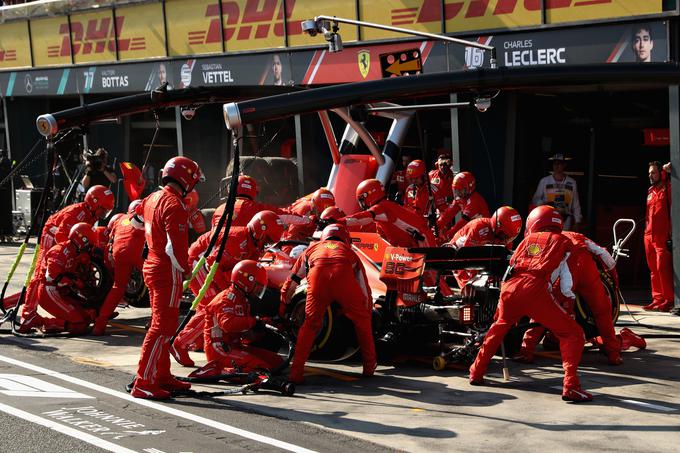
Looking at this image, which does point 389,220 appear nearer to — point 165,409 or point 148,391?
point 148,391

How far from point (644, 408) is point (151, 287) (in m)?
4.24

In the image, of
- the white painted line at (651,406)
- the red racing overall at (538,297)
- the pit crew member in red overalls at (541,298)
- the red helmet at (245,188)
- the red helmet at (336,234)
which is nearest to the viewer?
the white painted line at (651,406)

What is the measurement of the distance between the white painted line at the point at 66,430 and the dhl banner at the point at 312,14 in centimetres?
1049

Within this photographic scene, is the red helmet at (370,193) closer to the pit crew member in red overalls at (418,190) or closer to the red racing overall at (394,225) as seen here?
the red racing overall at (394,225)

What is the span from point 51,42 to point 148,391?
1756cm

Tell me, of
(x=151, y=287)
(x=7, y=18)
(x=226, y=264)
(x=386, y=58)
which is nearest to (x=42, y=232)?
(x=226, y=264)

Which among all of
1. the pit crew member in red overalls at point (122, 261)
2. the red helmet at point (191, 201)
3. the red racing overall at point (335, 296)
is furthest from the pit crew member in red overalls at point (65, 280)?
the red racing overall at point (335, 296)

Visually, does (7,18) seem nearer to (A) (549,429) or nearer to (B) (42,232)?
(B) (42,232)

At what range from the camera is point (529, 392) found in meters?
10.2

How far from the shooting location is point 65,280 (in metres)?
13.9

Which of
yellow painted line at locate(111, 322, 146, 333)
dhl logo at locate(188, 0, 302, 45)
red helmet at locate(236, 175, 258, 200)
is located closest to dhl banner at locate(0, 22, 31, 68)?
dhl logo at locate(188, 0, 302, 45)

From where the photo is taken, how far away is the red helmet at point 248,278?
35.6 ft

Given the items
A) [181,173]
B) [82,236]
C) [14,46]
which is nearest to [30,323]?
[82,236]

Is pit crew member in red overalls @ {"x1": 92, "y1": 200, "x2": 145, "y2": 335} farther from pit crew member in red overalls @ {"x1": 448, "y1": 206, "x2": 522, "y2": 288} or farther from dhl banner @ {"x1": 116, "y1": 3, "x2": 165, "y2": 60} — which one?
dhl banner @ {"x1": 116, "y1": 3, "x2": 165, "y2": 60}
